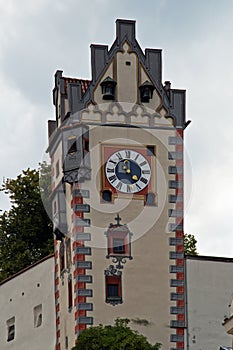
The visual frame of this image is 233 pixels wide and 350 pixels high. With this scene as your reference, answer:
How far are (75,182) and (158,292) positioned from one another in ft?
17.5

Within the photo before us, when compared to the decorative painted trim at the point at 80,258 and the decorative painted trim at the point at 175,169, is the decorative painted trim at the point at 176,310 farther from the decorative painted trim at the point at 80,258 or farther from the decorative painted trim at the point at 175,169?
the decorative painted trim at the point at 175,169

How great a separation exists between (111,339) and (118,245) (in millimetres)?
5946

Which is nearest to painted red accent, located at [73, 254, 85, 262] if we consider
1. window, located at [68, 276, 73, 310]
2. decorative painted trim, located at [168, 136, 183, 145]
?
window, located at [68, 276, 73, 310]

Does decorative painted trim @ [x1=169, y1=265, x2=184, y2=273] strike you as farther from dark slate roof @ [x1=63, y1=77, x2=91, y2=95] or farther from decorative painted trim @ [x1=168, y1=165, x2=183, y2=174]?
dark slate roof @ [x1=63, y1=77, x2=91, y2=95]

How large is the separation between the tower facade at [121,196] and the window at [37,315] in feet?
4.43

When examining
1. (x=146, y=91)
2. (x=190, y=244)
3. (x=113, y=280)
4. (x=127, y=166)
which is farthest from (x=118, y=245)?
(x=190, y=244)

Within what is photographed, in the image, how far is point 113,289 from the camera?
51688 mm

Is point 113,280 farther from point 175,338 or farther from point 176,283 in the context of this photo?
point 175,338

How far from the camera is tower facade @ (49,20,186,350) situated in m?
51.8

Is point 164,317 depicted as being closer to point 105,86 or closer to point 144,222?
point 144,222

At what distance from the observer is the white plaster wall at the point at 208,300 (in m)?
52.7

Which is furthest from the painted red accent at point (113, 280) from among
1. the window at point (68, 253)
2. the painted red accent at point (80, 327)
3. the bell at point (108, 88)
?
the bell at point (108, 88)

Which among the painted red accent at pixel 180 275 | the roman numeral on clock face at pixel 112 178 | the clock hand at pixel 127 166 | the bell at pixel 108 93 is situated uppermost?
the bell at pixel 108 93

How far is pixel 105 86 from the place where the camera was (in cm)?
5375
